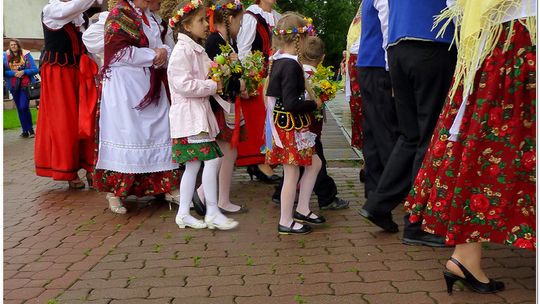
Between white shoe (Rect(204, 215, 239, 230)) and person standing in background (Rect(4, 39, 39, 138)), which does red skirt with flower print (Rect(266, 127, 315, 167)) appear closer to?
white shoe (Rect(204, 215, 239, 230))

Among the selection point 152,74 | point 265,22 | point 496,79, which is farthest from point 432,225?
point 265,22

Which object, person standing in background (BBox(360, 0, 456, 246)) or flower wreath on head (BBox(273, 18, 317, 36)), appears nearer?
person standing in background (BBox(360, 0, 456, 246))

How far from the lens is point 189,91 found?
470cm

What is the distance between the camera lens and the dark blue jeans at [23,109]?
12914 millimetres

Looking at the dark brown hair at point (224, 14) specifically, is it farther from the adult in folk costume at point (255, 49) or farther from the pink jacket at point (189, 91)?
the adult in folk costume at point (255, 49)

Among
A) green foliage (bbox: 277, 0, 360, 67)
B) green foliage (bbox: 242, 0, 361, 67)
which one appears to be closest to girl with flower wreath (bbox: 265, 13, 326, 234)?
green foliage (bbox: 242, 0, 361, 67)

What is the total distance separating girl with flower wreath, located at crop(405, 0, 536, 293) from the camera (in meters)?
3.03

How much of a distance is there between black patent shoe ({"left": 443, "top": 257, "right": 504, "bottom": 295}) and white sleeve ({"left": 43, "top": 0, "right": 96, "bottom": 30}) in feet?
13.2

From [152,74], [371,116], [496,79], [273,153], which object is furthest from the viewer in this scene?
[152,74]

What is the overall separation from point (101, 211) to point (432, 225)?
3.29 metres

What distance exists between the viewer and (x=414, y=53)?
13.0 feet

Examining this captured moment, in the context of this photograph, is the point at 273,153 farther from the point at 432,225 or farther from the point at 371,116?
the point at 432,225

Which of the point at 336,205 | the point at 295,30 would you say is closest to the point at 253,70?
the point at 295,30

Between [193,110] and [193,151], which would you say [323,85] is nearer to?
[193,110]
